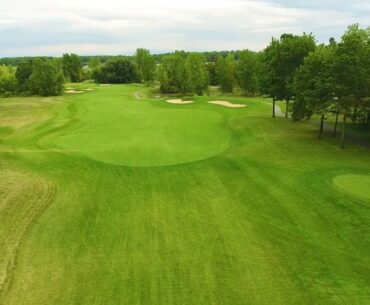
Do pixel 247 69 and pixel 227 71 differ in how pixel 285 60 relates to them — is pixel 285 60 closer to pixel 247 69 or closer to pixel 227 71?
pixel 247 69

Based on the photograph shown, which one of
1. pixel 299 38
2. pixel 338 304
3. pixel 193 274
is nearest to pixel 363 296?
pixel 338 304

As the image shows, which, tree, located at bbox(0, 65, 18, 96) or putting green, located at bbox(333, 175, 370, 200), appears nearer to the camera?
putting green, located at bbox(333, 175, 370, 200)

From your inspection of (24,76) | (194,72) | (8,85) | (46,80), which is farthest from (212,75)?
(8,85)

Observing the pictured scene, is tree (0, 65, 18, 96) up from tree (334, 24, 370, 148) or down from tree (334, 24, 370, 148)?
down

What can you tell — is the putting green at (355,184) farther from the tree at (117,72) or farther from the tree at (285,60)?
the tree at (117,72)

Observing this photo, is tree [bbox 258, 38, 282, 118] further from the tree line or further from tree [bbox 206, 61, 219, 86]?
tree [bbox 206, 61, 219, 86]

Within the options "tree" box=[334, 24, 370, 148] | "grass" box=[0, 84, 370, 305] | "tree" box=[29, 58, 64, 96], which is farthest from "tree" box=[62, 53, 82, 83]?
"tree" box=[334, 24, 370, 148]

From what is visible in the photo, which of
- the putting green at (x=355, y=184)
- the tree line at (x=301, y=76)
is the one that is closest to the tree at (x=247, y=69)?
the tree line at (x=301, y=76)

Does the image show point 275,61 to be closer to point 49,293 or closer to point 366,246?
point 366,246
